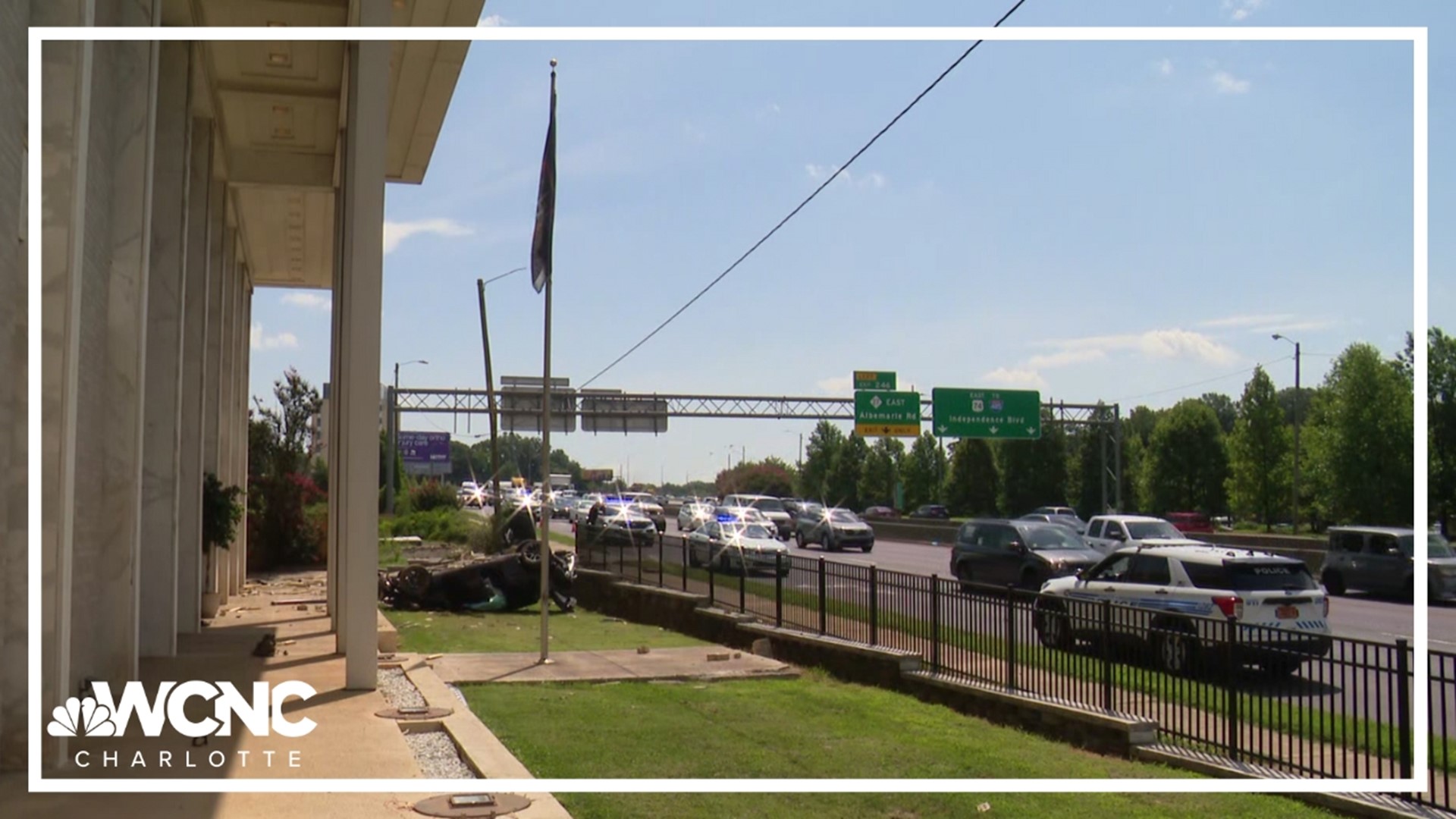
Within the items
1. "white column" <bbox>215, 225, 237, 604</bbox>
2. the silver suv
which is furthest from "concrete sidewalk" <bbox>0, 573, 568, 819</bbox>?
the silver suv

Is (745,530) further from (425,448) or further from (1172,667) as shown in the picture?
(425,448)

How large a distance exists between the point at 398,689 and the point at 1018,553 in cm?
1655

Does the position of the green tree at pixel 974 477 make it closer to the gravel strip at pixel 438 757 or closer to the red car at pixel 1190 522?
the red car at pixel 1190 522

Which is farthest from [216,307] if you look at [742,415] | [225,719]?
[742,415]

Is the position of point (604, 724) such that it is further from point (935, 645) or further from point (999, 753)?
point (935, 645)

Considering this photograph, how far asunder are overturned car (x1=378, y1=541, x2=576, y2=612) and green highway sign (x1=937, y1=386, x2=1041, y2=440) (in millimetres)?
24709

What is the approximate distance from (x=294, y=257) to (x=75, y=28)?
22.2m

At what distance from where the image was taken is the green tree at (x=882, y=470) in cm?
6838

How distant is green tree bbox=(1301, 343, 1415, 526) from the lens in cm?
3694

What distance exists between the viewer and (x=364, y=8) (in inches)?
475

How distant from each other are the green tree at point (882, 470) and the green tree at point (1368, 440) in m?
29.3

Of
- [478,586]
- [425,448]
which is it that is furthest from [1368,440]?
[425,448]

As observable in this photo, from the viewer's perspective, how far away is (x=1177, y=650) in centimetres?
1068

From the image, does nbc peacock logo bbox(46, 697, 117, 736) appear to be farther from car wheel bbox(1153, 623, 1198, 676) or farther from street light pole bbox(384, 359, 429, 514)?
street light pole bbox(384, 359, 429, 514)
